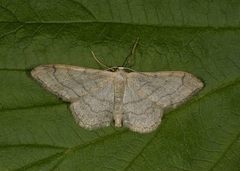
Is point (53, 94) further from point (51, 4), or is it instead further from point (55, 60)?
point (51, 4)

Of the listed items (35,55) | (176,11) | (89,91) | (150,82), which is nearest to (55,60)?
(35,55)

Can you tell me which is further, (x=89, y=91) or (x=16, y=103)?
(x=89, y=91)

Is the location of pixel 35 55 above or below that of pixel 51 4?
below

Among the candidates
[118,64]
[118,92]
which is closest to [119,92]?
[118,92]

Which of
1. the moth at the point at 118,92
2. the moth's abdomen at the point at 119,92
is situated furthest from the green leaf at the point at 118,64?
the moth's abdomen at the point at 119,92

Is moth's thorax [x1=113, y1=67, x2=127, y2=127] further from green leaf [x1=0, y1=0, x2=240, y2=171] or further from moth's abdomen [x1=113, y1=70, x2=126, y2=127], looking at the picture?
green leaf [x1=0, y1=0, x2=240, y2=171]
